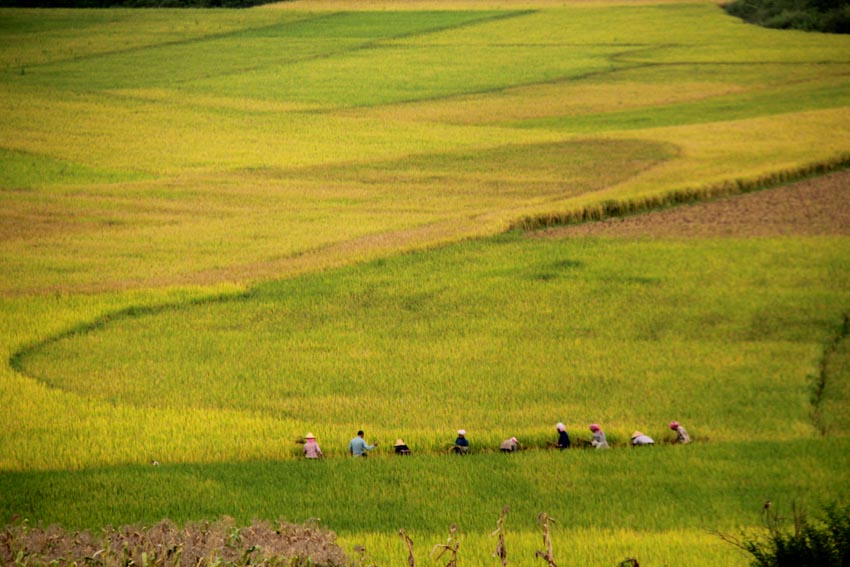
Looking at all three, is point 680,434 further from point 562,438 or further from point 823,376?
point 823,376

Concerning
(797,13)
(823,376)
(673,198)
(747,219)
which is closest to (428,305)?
(823,376)

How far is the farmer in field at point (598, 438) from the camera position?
10.8 metres

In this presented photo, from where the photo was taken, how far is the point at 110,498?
956cm

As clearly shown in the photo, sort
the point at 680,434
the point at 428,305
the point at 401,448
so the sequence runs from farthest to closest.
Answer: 1. the point at 428,305
2. the point at 680,434
3. the point at 401,448

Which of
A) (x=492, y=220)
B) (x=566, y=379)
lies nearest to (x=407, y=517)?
(x=566, y=379)

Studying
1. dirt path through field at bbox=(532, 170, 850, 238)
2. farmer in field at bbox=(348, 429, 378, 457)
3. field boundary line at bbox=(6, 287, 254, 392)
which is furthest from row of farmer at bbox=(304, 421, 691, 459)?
dirt path through field at bbox=(532, 170, 850, 238)

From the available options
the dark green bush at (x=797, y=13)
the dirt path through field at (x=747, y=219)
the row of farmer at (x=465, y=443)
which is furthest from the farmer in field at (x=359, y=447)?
the dark green bush at (x=797, y=13)

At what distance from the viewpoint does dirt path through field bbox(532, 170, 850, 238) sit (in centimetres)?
2023

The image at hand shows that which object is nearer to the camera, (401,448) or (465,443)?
(465,443)

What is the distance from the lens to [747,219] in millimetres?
21031

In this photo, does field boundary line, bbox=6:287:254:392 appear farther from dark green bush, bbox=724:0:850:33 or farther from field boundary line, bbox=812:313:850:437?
dark green bush, bbox=724:0:850:33

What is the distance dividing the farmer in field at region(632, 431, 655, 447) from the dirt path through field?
9485 mm

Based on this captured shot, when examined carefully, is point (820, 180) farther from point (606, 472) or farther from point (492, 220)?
point (606, 472)

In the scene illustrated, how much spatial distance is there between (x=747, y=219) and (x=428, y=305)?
25.1 feet
